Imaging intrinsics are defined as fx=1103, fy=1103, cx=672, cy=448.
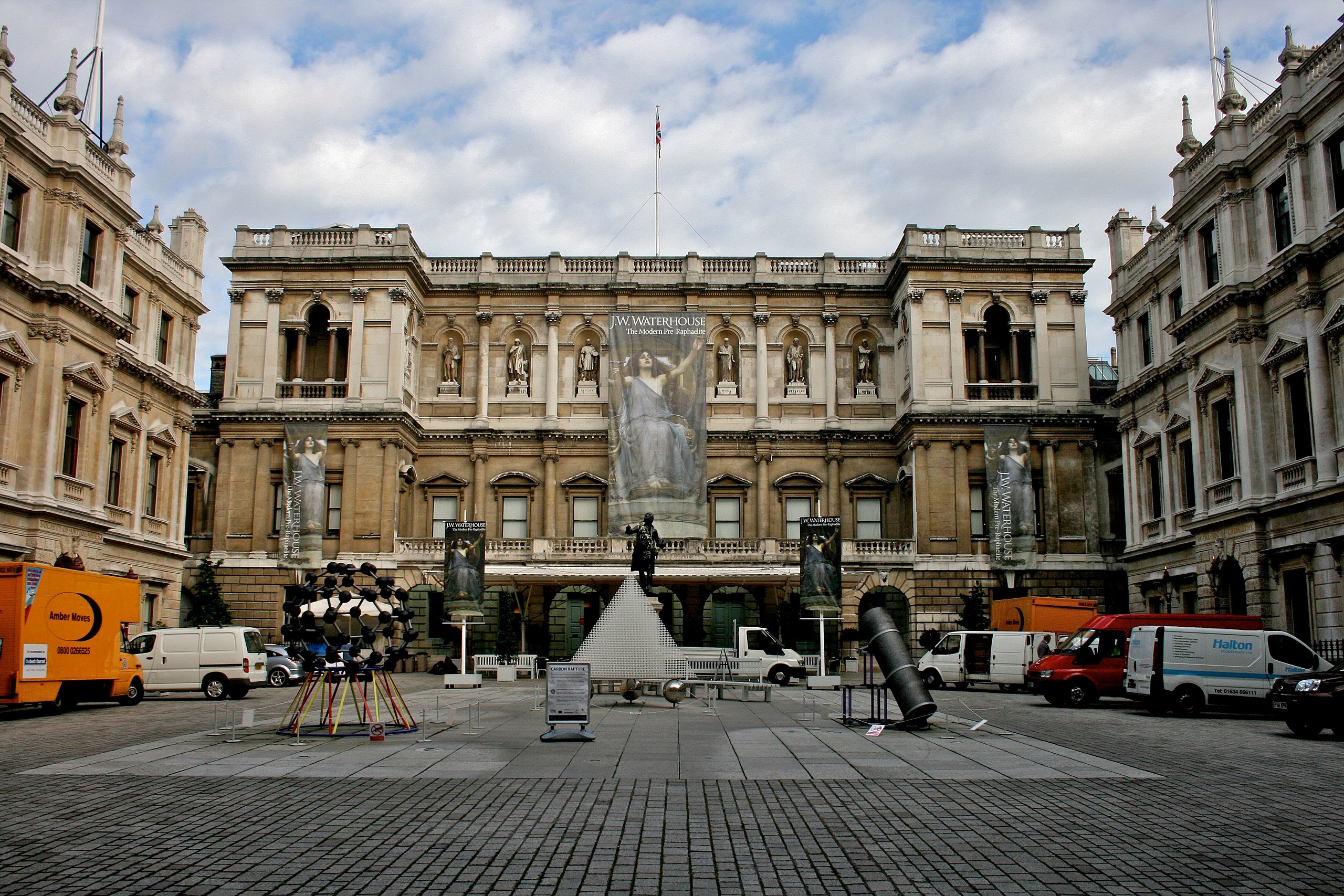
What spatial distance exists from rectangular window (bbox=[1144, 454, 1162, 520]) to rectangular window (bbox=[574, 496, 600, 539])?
20.2 meters

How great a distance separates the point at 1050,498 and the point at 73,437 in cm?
3309

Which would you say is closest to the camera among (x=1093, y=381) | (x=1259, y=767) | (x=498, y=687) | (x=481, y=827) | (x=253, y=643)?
(x=481, y=827)

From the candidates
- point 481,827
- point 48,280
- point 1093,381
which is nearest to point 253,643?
point 48,280

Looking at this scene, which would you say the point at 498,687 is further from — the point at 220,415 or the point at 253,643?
the point at 220,415

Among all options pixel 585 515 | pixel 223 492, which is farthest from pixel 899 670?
pixel 223 492

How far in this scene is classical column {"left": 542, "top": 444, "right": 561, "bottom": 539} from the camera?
4359cm

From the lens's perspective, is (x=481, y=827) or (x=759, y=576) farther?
(x=759, y=576)

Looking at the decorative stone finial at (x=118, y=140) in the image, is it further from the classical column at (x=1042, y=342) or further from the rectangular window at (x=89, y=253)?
the classical column at (x=1042, y=342)

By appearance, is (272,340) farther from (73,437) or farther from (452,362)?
(73,437)

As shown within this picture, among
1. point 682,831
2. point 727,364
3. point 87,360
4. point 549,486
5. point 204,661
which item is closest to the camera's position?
point 682,831

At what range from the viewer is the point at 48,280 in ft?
93.2

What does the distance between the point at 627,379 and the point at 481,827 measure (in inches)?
1363

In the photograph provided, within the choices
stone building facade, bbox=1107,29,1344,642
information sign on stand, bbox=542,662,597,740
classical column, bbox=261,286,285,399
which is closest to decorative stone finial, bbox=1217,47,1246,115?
stone building facade, bbox=1107,29,1344,642

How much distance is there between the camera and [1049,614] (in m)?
33.0
